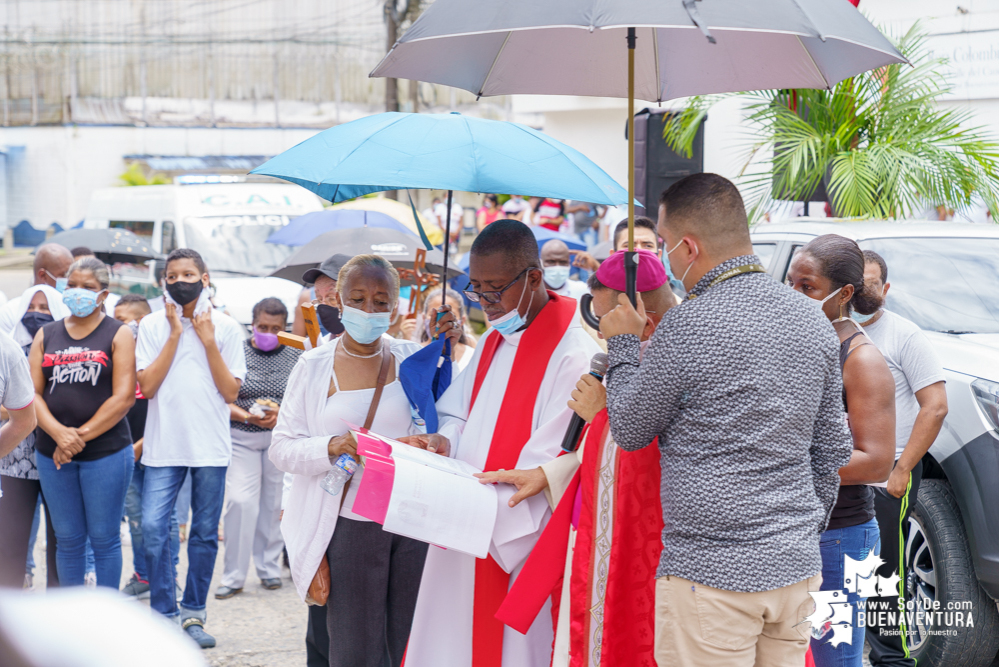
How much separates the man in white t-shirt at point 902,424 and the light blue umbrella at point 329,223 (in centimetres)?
476

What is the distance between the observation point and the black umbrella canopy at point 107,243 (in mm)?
9656

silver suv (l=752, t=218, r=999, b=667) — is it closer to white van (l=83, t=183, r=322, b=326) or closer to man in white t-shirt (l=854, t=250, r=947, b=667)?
man in white t-shirt (l=854, t=250, r=947, b=667)

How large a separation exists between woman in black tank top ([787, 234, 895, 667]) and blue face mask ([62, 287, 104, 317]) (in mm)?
3639

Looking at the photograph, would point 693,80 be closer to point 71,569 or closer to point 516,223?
point 516,223

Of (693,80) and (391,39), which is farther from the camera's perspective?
(391,39)

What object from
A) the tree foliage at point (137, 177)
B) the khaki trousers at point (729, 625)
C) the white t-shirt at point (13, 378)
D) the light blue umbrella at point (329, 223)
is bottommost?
the khaki trousers at point (729, 625)

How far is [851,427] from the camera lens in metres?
3.50

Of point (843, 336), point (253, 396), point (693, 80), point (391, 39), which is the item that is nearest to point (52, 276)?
point (253, 396)

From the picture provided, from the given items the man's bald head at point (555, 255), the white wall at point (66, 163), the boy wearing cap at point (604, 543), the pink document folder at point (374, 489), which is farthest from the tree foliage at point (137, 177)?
the boy wearing cap at point (604, 543)

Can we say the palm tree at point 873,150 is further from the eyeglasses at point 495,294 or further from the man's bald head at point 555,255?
the eyeglasses at point 495,294

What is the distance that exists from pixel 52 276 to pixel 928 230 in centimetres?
588

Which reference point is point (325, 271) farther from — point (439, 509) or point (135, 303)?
point (439, 509)

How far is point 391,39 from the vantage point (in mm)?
14680

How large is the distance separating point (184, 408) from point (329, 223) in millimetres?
3623
